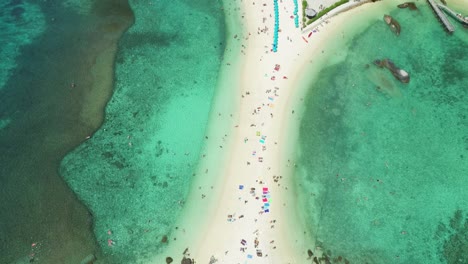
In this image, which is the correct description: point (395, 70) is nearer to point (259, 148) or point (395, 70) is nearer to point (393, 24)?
point (393, 24)

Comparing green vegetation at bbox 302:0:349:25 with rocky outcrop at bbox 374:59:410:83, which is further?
green vegetation at bbox 302:0:349:25

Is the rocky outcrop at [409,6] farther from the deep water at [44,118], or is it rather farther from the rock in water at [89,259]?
the rock in water at [89,259]

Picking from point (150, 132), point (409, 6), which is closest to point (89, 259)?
point (150, 132)

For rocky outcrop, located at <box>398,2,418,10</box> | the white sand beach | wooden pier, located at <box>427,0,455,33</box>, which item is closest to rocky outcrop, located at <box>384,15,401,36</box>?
the white sand beach

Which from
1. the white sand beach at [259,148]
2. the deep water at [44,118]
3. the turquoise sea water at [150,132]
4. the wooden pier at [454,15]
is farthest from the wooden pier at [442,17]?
the deep water at [44,118]

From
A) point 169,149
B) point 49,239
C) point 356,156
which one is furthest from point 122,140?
point 356,156

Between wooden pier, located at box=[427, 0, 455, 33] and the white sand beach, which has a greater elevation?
wooden pier, located at box=[427, 0, 455, 33]

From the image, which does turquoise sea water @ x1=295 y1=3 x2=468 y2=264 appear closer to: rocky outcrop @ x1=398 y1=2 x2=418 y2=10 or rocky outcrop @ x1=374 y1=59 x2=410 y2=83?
rocky outcrop @ x1=374 y1=59 x2=410 y2=83
